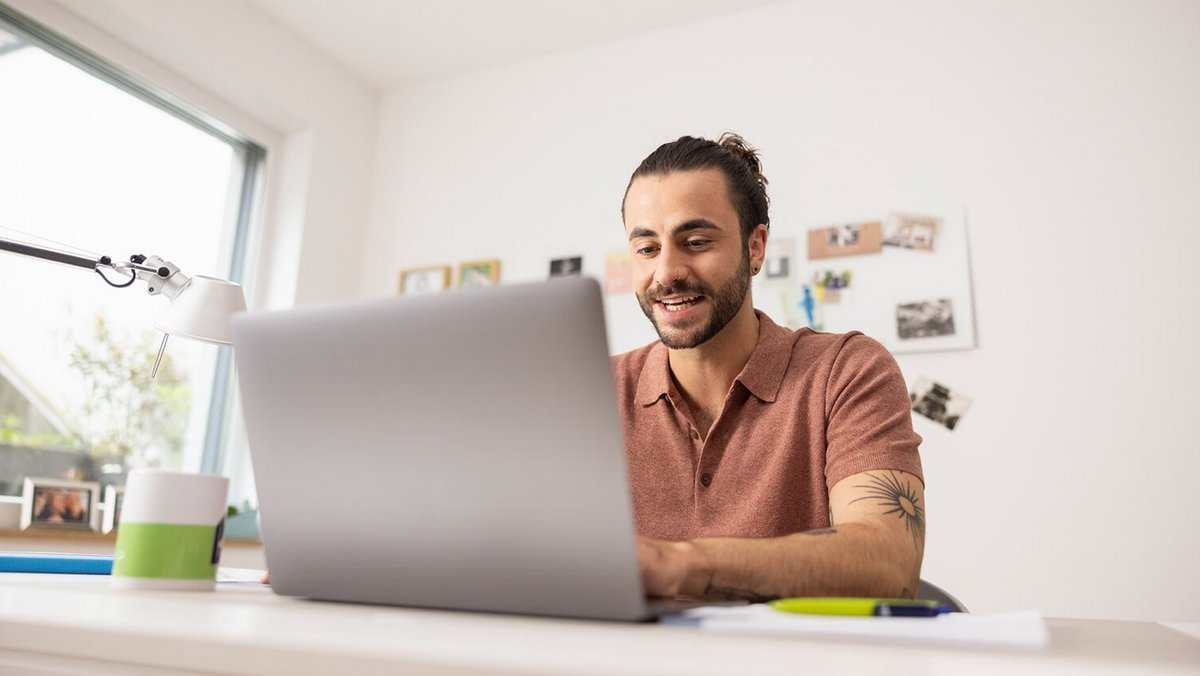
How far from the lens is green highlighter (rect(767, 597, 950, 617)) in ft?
1.74

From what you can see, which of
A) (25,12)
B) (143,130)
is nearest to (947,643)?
(25,12)

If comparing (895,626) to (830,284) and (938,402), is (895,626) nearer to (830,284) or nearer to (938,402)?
(938,402)

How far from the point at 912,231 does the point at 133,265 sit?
1906 millimetres

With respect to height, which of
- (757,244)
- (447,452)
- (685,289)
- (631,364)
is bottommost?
→ (447,452)

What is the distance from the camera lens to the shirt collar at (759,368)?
1.29 meters

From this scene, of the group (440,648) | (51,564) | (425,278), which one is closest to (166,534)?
(51,564)

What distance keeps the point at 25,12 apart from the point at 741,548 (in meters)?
2.40

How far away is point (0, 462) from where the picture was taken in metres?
2.12

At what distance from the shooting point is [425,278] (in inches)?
118

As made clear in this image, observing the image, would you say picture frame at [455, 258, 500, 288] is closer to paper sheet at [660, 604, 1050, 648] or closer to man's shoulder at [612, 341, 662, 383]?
man's shoulder at [612, 341, 662, 383]

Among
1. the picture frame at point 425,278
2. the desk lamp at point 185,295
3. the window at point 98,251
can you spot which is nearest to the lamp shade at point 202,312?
the desk lamp at point 185,295

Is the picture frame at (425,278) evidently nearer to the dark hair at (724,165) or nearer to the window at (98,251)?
the window at (98,251)

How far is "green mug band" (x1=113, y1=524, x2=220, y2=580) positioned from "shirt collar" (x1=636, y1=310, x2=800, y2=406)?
777 millimetres

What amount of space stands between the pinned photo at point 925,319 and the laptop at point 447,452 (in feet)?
6.04
